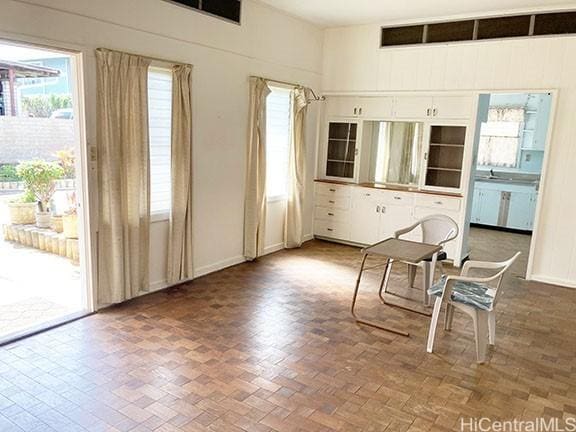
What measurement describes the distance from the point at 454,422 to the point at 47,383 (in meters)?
2.44

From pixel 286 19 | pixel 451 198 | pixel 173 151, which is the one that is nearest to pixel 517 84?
pixel 451 198

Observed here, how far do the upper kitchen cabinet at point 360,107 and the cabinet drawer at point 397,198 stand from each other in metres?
1.06

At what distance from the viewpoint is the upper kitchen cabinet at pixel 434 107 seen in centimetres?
543

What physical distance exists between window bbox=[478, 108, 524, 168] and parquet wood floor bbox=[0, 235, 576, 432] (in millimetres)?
4296

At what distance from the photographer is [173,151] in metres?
4.22

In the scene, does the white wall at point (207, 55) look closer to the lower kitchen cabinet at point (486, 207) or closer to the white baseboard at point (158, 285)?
the white baseboard at point (158, 285)

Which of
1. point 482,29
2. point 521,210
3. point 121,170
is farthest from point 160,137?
point 521,210

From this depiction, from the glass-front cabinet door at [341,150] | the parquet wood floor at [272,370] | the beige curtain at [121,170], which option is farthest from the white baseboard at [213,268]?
the glass-front cabinet door at [341,150]

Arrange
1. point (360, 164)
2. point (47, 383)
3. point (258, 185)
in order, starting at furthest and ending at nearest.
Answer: point (360, 164), point (258, 185), point (47, 383)

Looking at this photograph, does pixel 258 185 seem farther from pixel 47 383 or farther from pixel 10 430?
pixel 10 430

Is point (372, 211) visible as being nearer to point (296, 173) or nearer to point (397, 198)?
point (397, 198)

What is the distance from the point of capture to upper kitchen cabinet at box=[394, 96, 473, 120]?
5430mm

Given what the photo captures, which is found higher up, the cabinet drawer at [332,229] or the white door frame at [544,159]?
the white door frame at [544,159]

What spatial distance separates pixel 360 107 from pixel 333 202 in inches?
55.0
